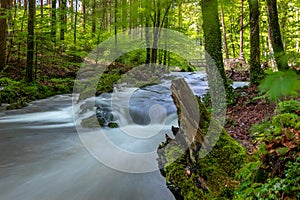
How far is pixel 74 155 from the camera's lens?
5277 millimetres

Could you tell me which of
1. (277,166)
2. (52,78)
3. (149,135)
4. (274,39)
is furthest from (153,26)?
(277,166)

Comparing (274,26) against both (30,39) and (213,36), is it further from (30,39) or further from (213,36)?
(30,39)

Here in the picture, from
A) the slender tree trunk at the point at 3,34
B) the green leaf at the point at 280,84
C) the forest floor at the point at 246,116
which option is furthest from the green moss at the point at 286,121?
the slender tree trunk at the point at 3,34

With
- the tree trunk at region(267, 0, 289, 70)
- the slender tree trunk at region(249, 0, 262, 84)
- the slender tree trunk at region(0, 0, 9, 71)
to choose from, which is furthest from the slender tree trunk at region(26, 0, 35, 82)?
the tree trunk at region(267, 0, 289, 70)

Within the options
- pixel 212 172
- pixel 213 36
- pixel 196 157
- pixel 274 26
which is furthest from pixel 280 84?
pixel 274 26

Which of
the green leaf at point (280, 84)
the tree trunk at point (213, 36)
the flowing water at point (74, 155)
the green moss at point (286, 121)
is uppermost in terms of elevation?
the tree trunk at point (213, 36)

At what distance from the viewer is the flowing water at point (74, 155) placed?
3801 millimetres

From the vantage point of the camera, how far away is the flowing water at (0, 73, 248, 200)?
3.80m

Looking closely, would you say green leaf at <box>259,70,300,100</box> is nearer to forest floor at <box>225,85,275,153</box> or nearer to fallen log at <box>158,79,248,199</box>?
fallen log at <box>158,79,248,199</box>

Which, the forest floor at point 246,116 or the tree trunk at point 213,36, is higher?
the tree trunk at point 213,36

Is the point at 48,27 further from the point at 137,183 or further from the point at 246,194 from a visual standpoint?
the point at 246,194

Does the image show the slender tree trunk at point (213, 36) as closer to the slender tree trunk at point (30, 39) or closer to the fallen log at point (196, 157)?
the fallen log at point (196, 157)

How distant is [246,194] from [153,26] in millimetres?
16515

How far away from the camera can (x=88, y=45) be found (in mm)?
17172
